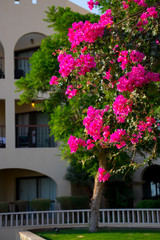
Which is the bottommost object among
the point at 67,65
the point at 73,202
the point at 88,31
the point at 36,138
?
the point at 73,202

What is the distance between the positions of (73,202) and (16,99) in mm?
5765

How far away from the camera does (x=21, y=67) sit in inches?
868

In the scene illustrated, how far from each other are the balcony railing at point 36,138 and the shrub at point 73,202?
3.43 m

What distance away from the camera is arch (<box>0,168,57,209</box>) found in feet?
69.8

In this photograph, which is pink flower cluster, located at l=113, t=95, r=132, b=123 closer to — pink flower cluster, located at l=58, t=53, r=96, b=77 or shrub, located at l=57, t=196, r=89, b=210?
pink flower cluster, located at l=58, t=53, r=96, b=77

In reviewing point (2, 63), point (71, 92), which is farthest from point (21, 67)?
point (71, 92)

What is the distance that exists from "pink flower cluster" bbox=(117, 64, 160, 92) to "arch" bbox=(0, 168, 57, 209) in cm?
1427

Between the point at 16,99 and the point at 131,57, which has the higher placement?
the point at 16,99

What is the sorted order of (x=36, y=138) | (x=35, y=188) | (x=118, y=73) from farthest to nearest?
(x=35, y=188)
(x=36, y=138)
(x=118, y=73)

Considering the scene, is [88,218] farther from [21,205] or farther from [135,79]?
[135,79]

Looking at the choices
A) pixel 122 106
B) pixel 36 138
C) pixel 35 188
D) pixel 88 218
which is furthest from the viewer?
pixel 35 188

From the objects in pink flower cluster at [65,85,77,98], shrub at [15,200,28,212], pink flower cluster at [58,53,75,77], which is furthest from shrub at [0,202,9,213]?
pink flower cluster at [58,53,75,77]

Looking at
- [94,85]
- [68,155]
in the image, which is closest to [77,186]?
[68,155]

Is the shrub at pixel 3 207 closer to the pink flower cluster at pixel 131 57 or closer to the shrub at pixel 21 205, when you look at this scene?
the shrub at pixel 21 205
